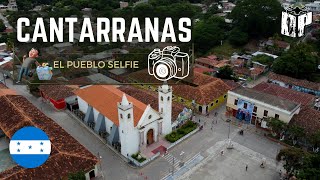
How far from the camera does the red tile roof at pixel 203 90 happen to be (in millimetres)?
38031

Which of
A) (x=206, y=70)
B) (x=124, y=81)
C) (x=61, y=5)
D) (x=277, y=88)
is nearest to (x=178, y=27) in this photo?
(x=124, y=81)

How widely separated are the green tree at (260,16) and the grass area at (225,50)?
195 inches

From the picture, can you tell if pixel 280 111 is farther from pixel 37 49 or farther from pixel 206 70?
pixel 37 49

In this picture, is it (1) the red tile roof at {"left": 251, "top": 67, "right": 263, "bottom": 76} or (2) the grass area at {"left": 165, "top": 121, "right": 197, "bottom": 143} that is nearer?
(2) the grass area at {"left": 165, "top": 121, "right": 197, "bottom": 143}

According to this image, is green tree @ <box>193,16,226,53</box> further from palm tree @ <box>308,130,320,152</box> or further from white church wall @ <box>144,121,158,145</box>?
palm tree @ <box>308,130,320,152</box>

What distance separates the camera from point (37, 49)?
29.0 m

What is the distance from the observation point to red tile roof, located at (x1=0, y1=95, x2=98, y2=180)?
24.7 meters

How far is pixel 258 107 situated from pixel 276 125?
11.7ft

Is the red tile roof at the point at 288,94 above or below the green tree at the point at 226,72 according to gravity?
below

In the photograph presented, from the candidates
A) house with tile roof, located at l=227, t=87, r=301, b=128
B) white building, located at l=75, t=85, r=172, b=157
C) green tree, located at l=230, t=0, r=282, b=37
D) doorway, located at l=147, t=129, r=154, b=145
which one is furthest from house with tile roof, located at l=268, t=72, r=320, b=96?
doorway, located at l=147, t=129, r=154, b=145

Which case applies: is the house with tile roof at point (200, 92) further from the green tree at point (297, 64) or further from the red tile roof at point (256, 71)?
the green tree at point (297, 64)

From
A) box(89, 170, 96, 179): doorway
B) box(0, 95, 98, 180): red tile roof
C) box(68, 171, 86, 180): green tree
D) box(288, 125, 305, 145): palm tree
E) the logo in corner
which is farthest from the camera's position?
the logo in corner

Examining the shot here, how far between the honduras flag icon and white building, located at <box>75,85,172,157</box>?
59.4ft

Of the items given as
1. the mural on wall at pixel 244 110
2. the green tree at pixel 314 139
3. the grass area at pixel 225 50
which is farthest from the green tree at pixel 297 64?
the green tree at pixel 314 139
